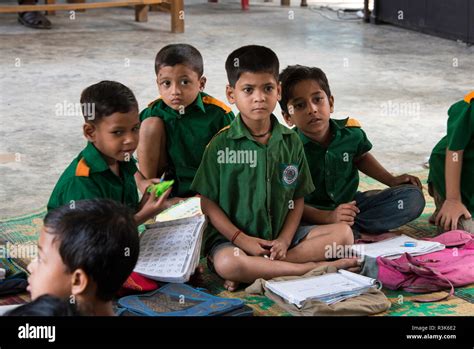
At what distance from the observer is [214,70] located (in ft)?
20.1

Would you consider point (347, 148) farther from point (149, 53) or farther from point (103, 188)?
point (149, 53)

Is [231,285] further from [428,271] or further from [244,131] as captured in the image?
[428,271]

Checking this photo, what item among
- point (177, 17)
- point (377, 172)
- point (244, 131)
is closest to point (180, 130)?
point (244, 131)

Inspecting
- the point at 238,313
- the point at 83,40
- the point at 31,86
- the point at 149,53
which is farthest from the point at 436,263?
the point at 83,40

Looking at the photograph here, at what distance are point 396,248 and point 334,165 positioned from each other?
37 centimetres

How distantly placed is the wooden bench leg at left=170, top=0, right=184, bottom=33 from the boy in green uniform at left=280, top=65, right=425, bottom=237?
450cm

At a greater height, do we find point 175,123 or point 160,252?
point 175,123

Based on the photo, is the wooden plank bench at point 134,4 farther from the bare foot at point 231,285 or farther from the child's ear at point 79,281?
the child's ear at point 79,281

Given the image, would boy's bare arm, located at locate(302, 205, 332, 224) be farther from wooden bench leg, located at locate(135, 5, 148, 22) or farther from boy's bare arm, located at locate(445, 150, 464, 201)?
wooden bench leg, located at locate(135, 5, 148, 22)

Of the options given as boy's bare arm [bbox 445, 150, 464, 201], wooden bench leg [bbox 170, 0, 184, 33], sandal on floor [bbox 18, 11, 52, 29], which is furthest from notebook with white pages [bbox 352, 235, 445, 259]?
sandal on floor [bbox 18, 11, 52, 29]

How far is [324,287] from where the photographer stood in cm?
277

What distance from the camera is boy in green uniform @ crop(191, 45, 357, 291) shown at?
9.74ft

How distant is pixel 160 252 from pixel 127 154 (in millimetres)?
305

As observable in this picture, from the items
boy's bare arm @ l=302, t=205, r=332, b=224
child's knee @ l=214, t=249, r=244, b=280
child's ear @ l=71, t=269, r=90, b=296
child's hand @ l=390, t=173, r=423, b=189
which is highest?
child's ear @ l=71, t=269, r=90, b=296
